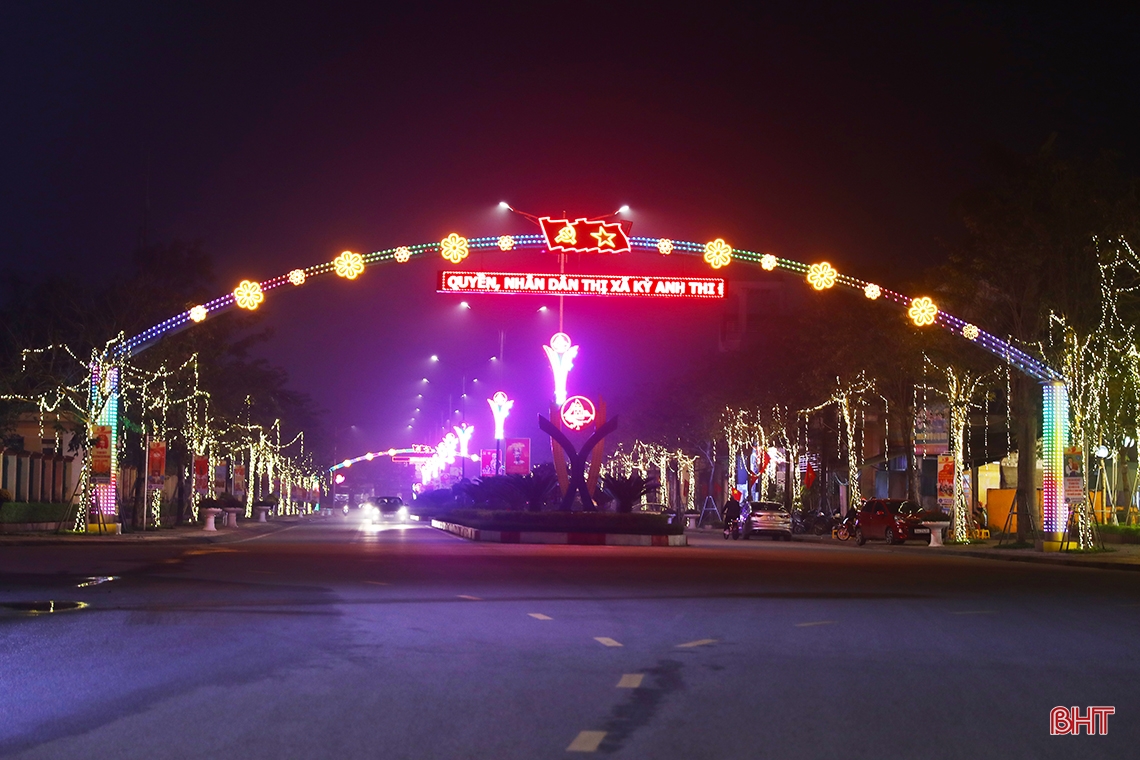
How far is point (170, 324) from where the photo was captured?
3953 centimetres

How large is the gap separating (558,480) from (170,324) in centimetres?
1600

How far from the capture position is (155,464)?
45469 mm

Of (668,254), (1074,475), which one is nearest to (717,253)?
(668,254)

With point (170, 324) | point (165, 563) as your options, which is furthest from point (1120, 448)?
point (165, 563)

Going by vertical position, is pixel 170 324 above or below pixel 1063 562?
above

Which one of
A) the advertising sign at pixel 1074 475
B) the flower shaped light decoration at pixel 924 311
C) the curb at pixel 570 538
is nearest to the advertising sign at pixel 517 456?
the curb at pixel 570 538

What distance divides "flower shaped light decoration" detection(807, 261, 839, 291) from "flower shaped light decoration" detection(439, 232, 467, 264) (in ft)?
32.9

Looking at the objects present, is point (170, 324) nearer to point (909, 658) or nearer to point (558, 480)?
point (558, 480)

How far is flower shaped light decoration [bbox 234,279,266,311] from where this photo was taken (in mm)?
38406

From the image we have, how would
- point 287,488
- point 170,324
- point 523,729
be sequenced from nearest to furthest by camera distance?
point 523,729, point 170,324, point 287,488

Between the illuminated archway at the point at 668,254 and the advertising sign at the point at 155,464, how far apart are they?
→ 19.5 ft

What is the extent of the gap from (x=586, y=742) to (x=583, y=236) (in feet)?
106

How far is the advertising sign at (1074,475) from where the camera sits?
3591 cm

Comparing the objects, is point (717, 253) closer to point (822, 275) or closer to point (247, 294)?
point (822, 275)
